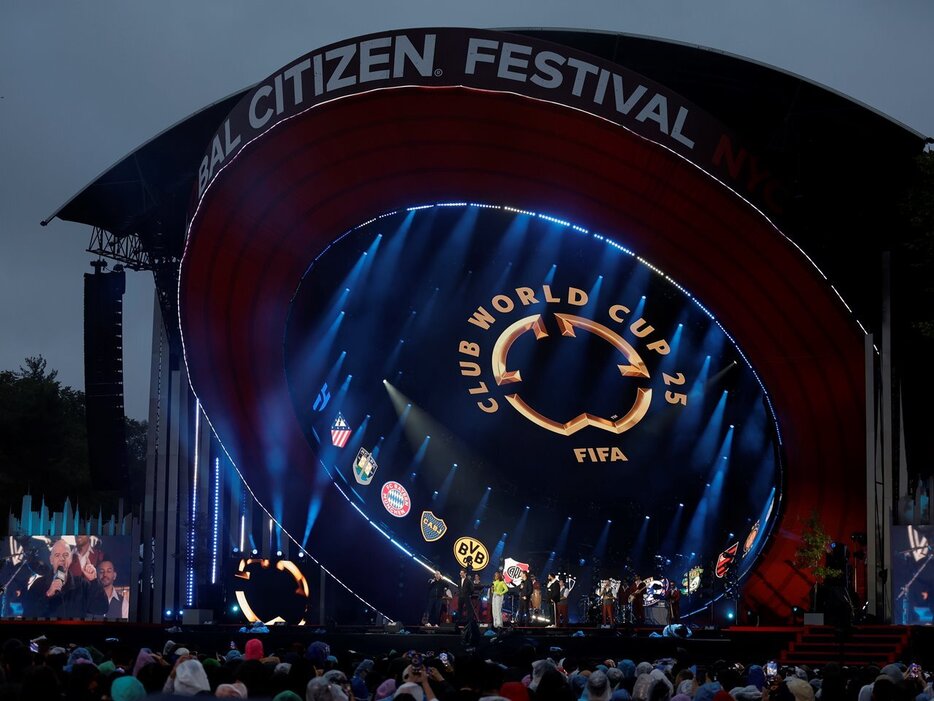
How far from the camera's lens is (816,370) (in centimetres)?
2544

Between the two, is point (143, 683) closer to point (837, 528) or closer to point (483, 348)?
point (837, 528)

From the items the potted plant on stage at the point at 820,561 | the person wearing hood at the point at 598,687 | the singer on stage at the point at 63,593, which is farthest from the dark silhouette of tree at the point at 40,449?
the person wearing hood at the point at 598,687

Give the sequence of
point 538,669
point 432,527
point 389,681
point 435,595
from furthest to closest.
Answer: point 432,527
point 435,595
point 538,669
point 389,681

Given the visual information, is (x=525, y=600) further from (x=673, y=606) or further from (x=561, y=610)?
(x=673, y=606)

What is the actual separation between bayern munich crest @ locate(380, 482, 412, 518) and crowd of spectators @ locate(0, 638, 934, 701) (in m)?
20.0

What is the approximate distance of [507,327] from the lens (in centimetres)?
3075

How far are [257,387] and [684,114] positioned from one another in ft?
39.3

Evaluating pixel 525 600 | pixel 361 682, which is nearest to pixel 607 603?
pixel 525 600

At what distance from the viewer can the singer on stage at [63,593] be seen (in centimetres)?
3114

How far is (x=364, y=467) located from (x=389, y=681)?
76.2 ft

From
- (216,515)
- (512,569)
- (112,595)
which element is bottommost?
(112,595)

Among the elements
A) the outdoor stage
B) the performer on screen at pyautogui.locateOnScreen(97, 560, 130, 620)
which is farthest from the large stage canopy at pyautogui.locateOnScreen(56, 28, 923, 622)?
the outdoor stage

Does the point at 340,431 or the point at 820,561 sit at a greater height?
the point at 340,431

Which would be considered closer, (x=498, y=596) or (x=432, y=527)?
(x=498, y=596)
